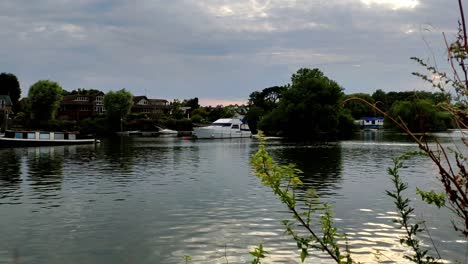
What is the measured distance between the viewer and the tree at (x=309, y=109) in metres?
111

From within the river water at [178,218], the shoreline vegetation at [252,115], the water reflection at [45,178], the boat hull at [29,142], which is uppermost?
the shoreline vegetation at [252,115]

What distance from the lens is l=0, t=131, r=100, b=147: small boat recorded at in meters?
66.2

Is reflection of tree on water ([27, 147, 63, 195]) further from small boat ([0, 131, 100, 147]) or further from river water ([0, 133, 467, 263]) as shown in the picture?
small boat ([0, 131, 100, 147])

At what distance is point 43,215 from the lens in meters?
17.8

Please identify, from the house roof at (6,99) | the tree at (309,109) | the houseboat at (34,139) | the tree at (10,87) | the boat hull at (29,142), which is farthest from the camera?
the tree at (10,87)

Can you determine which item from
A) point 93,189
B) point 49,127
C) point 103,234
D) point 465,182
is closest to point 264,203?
point 103,234

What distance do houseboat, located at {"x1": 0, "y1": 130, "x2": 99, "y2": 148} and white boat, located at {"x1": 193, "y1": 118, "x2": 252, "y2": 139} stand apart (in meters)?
31.4

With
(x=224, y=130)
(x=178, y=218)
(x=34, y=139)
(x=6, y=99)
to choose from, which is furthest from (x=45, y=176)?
(x=6, y=99)

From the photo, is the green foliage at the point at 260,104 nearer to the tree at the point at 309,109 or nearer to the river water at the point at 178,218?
the tree at the point at 309,109

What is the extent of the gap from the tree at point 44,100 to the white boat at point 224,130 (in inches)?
1831

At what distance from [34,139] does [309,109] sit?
64.6 metres

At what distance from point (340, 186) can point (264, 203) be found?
7.05 metres

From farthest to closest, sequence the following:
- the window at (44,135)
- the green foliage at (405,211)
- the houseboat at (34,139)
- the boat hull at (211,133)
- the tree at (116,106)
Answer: the tree at (116,106)
the boat hull at (211,133)
the window at (44,135)
the houseboat at (34,139)
the green foliage at (405,211)

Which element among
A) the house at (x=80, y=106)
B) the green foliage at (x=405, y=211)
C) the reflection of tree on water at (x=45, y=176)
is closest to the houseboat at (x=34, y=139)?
the reflection of tree on water at (x=45, y=176)
